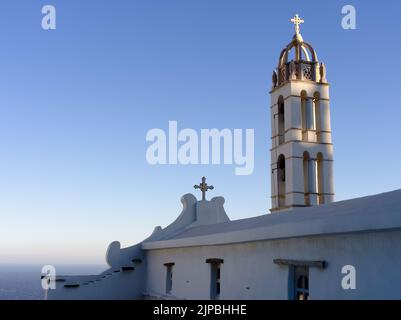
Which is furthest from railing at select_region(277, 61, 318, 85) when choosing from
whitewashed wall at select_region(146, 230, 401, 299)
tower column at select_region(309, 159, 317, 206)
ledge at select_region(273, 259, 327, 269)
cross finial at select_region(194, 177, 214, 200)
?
ledge at select_region(273, 259, 327, 269)

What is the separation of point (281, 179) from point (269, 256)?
20.8 metres

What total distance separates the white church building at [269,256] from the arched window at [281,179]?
903mm

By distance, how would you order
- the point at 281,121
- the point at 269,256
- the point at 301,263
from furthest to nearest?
the point at 281,121 → the point at 269,256 → the point at 301,263

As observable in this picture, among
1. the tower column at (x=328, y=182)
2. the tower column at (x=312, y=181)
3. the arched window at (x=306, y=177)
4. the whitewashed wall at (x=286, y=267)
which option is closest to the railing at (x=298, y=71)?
the arched window at (x=306, y=177)

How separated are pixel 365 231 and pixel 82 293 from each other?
474 inches

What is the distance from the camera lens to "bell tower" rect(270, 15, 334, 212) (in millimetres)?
29500

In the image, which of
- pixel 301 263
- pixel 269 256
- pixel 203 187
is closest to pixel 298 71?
pixel 203 187

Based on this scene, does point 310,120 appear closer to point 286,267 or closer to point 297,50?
point 297,50

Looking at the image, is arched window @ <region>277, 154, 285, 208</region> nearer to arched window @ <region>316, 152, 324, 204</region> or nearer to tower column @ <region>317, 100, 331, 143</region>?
arched window @ <region>316, 152, 324, 204</region>

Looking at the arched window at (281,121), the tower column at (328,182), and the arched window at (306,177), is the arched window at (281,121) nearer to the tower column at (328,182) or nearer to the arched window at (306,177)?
the arched window at (306,177)

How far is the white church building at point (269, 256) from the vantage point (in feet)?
24.8

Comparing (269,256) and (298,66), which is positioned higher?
(298,66)

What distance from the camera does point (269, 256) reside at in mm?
10500
